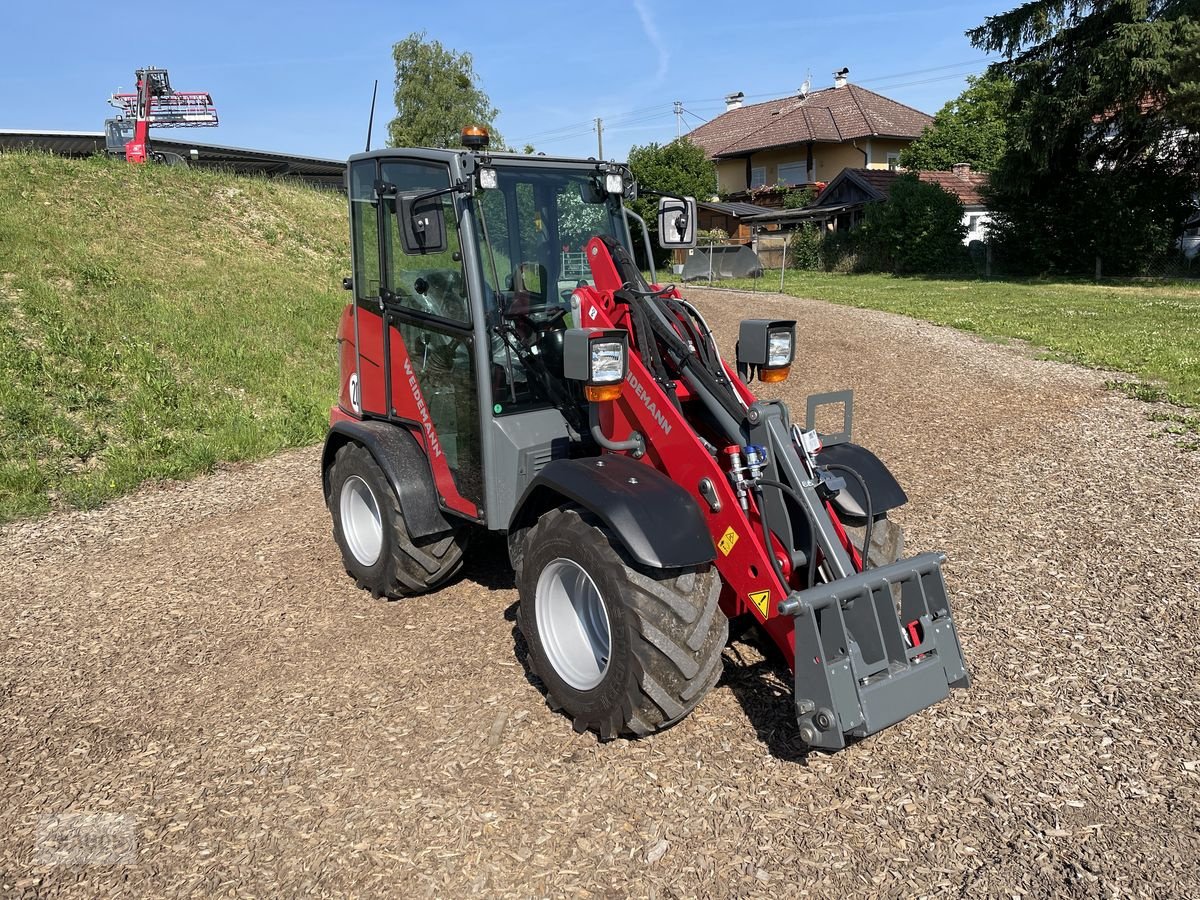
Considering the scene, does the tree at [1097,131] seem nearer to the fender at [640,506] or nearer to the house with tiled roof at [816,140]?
the house with tiled roof at [816,140]

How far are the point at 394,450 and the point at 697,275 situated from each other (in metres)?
24.8

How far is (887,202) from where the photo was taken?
30.5 m

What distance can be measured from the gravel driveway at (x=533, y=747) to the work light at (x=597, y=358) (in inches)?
58.6

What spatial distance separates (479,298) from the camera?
4.54 meters

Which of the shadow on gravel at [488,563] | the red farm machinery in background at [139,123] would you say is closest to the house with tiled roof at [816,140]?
the red farm machinery in background at [139,123]

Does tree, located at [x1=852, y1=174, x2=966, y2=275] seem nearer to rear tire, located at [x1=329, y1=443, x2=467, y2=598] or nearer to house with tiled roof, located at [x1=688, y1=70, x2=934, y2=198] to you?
house with tiled roof, located at [x1=688, y1=70, x2=934, y2=198]

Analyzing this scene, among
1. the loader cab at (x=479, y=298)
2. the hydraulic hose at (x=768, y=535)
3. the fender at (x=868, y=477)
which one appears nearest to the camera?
the hydraulic hose at (x=768, y=535)

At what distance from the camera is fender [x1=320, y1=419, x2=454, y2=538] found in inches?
196

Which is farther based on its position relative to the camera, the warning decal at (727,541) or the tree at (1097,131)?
the tree at (1097,131)

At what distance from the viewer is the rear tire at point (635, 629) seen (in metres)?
3.50

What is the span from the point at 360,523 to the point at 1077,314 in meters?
15.6

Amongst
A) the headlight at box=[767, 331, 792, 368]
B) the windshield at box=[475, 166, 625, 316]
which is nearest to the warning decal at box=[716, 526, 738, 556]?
the headlight at box=[767, 331, 792, 368]

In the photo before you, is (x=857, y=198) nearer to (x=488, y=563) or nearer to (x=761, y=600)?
(x=488, y=563)

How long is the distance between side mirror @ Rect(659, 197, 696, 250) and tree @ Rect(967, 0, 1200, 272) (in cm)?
2102
